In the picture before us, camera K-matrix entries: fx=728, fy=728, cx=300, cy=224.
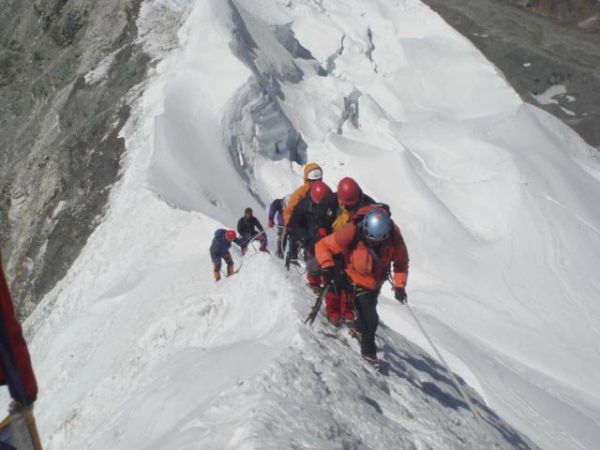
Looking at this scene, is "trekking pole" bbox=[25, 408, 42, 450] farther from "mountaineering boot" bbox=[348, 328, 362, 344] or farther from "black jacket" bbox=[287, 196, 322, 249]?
"black jacket" bbox=[287, 196, 322, 249]

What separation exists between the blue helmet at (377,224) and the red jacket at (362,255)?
0.19 m

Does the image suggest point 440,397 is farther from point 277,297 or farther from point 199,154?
point 199,154

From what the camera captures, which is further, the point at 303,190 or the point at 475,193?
the point at 475,193

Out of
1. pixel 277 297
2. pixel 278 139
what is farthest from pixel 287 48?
pixel 277 297

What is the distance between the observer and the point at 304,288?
942 cm

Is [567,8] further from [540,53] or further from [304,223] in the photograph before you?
[304,223]

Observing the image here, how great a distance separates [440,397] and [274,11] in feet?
68.6

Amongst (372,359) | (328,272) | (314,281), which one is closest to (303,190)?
(314,281)

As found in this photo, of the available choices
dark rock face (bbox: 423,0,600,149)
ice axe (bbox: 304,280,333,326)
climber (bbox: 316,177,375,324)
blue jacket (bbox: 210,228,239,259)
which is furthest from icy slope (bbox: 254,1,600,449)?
dark rock face (bbox: 423,0,600,149)

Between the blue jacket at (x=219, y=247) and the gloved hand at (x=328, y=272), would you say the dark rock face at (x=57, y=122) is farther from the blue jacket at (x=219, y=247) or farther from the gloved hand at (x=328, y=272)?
the gloved hand at (x=328, y=272)

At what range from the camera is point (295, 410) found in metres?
6.27

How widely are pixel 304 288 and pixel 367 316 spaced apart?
6.47 ft

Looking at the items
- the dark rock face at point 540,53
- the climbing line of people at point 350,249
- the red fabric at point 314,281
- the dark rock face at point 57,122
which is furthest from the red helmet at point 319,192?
the dark rock face at point 540,53

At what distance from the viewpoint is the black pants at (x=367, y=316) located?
7.47 meters
